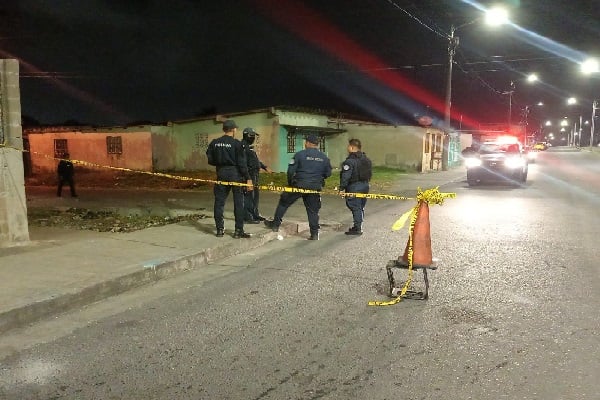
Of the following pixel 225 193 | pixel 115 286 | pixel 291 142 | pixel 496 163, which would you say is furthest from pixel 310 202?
pixel 291 142

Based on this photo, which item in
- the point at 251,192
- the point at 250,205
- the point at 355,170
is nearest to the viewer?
the point at 355,170

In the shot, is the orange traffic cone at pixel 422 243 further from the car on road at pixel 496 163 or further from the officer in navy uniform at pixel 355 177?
the car on road at pixel 496 163

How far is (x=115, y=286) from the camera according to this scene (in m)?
5.70

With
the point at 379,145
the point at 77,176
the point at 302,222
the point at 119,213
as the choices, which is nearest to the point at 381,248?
the point at 302,222

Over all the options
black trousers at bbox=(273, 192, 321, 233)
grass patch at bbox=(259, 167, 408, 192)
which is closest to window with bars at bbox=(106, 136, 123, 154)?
A: grass patch at bbox=(259, 167, 408, 192)

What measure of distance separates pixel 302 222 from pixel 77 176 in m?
18.9

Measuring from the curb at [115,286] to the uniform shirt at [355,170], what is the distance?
6.30 ft

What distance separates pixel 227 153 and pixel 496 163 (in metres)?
14.0

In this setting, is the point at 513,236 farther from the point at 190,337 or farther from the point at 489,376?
the point at 190,337

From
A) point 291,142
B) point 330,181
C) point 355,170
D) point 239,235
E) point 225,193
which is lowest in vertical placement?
point 239,235

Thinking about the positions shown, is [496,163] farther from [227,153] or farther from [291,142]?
[227,153]

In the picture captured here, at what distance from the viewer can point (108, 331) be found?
14.9 feet

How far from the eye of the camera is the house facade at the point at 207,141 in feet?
78.7

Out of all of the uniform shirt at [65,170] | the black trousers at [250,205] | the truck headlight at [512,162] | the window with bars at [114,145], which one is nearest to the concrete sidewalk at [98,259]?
the black trousers at [250,205]
